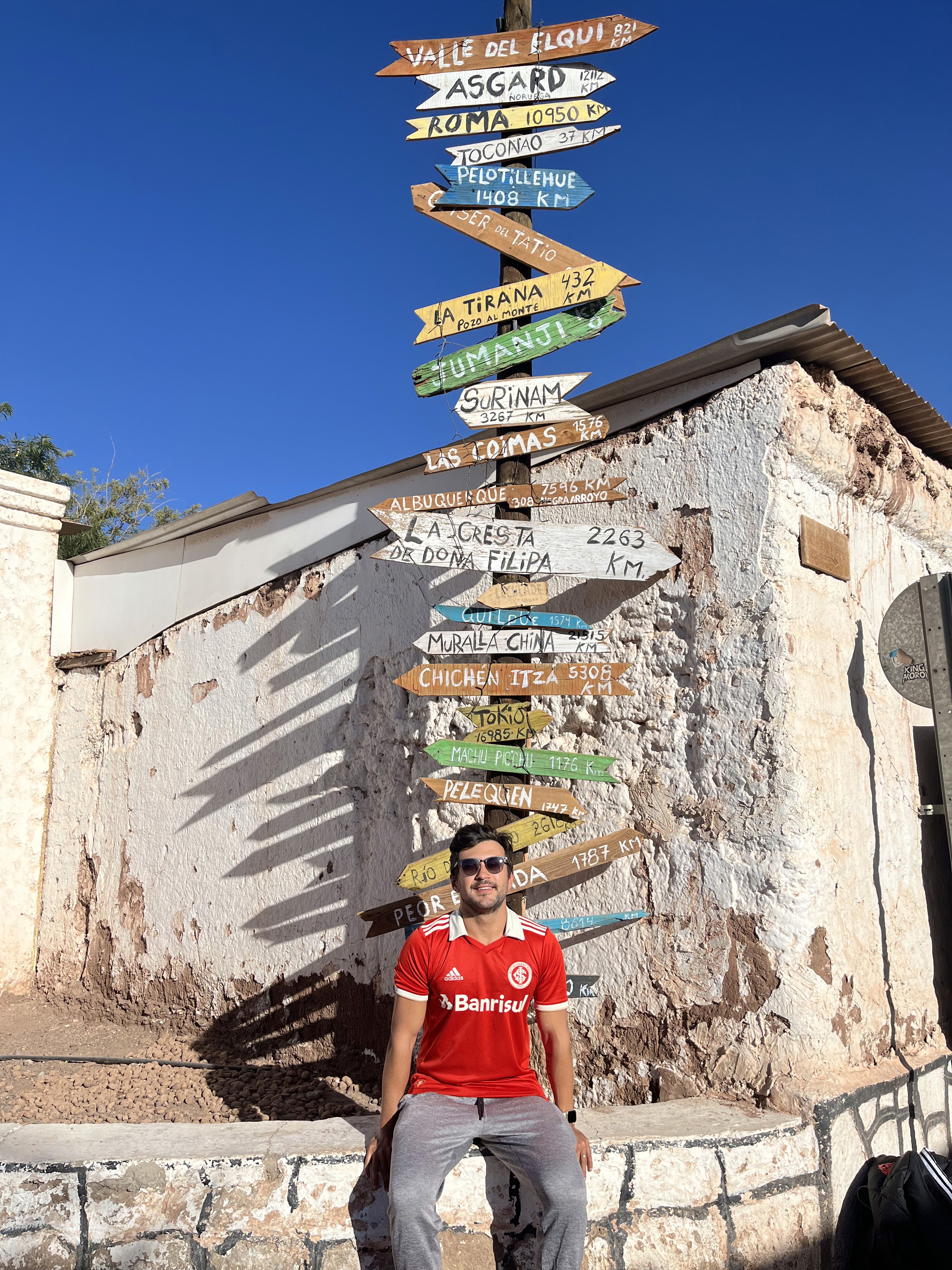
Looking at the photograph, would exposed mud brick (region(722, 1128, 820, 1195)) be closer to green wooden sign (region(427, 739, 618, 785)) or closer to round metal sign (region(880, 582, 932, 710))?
green wooden sign (region(427, 739, 618, 785))

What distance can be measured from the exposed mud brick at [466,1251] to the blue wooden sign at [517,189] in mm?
3510

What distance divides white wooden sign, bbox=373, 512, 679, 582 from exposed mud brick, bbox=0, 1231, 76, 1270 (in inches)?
91.5

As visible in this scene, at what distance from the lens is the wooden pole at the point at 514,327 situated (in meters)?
3.61

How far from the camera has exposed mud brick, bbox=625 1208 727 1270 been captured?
260cm

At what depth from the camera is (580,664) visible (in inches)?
138

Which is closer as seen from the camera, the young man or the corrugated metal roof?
the young man

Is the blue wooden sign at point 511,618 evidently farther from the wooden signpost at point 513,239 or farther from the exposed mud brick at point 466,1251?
the exposed mud brick at point 466,1251

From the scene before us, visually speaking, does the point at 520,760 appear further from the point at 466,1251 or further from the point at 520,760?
the point at 466,1251

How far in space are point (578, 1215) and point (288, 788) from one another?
2970 millimetres

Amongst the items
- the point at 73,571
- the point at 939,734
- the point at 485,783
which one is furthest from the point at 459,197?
the point at 73,571

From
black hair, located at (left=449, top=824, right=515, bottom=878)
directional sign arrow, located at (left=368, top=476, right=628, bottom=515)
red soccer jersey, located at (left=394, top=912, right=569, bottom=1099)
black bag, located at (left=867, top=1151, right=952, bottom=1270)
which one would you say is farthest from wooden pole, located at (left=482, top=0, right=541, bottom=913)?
black bag, located at (left=867, top=1151, right=952, bottom=1270)

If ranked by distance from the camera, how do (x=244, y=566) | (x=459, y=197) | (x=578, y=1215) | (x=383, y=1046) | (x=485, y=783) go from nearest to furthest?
1. (x=578, y=1215)
2. (x=485, y=783)
3. (x=459, y=197)
4. (x=383, y=1046)
5. (x=244, y=566)

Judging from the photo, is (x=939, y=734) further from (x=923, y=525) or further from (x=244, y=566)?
(x=244, y=566)

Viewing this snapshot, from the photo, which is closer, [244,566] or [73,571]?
[244,566]
